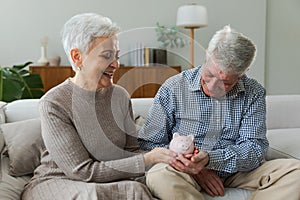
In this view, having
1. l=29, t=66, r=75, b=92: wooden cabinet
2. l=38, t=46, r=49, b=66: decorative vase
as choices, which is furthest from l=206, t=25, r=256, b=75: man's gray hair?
l=38, t=46, r=49, b=66: decorative vase

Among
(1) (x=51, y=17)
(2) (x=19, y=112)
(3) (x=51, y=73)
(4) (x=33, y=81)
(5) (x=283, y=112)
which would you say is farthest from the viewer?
(1) (x=51, y=17)

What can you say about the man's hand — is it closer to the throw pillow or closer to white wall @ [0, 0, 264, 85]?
the throw pillow

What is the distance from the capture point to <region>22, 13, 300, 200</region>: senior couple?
154 cm

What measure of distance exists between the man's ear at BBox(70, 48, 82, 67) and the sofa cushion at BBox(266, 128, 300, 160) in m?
1.06

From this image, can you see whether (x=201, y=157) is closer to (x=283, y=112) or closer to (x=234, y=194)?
(x=234, y=194)

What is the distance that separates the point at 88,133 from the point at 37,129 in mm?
459

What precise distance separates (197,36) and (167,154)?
305cm

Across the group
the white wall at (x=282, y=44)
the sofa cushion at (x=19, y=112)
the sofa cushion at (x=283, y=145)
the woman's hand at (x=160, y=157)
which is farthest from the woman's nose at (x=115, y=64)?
the white wall at (x=282, y=44)

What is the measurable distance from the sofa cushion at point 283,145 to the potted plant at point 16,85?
169 cm

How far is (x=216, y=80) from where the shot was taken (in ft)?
5.68

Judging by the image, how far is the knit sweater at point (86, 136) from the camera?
60.3 inches

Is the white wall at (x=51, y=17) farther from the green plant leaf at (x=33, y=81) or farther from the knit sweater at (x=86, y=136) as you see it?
the knit sweater at (x=86, y=136)

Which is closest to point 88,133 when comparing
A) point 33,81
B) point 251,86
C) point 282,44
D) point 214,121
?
point 214,121

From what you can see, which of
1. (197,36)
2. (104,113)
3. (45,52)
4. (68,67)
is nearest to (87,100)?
(104,113)
